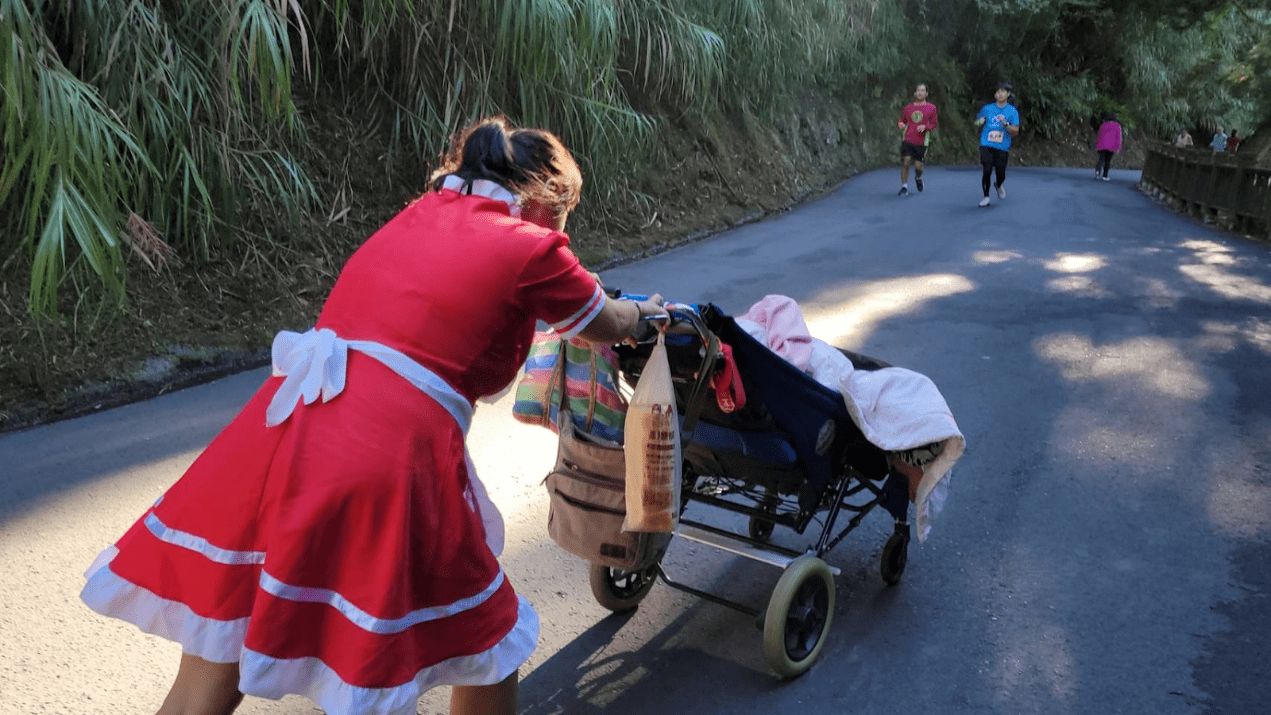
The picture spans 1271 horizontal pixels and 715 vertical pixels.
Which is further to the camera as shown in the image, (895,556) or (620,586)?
(895,556)

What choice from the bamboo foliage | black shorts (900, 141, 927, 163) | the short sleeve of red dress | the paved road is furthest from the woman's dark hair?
black shorts (900, 141, 927, 163)

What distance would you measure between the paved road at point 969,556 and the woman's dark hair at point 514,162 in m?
1.61

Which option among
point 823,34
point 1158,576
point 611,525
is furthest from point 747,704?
point 823,34

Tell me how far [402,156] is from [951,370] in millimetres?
5574

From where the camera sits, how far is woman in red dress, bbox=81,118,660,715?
215 centimetres

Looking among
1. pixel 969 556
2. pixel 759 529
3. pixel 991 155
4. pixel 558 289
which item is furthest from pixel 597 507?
pixel 991 155

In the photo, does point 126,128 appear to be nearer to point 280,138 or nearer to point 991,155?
point 280,138

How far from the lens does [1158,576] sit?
4168 millimetres

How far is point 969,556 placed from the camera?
14.3ft

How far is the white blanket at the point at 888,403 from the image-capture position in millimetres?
3520

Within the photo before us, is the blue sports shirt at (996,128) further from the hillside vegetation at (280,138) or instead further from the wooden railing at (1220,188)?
the wooden railing at (1220,188)

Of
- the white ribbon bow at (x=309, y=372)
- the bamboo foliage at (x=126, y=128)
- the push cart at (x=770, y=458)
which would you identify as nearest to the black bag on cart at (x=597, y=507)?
the push cart at (x=770, y=458)

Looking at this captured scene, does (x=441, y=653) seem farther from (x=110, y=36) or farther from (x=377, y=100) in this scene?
(x=377, y=100)

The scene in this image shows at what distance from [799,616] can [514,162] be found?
5.84ft
